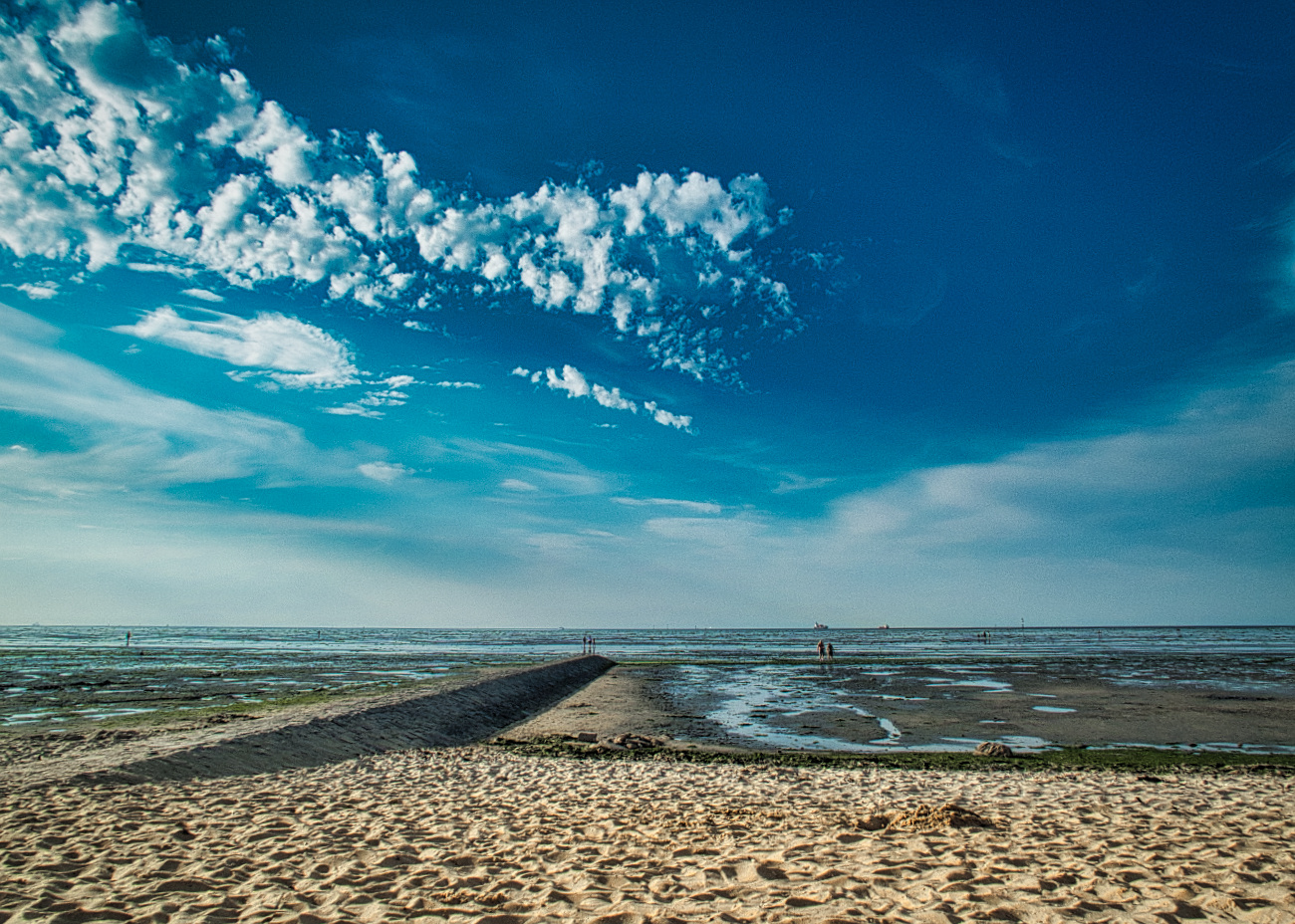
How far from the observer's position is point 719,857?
264 inches

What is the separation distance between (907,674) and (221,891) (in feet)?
126

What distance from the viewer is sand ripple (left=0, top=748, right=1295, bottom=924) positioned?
213 inches

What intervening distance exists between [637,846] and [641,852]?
22 centimetres

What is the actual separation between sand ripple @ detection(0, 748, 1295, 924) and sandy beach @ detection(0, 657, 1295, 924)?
32 mm

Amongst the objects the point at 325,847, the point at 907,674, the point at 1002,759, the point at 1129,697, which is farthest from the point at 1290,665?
the point at 325,847

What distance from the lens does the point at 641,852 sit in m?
6.89

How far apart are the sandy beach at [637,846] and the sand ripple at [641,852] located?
1.3 inches

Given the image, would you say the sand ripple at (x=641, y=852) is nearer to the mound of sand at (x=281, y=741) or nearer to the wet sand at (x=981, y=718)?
the mound of sand at (x=281, y=741)

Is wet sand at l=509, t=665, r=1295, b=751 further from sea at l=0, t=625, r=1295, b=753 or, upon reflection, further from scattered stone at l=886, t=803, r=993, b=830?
scattered stone at l=886, t=803, r=993, b=830

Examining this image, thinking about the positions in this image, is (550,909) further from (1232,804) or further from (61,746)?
(61,746)

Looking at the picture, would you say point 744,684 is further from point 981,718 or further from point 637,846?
point 637,846

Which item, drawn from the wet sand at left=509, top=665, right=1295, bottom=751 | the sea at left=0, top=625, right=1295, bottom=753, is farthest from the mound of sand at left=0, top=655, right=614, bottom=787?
the sea at left=0, top=625, right=1295, bottom=753

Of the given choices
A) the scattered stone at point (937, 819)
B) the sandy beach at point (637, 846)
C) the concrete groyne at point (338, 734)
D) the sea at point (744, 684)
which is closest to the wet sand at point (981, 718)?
the sea at point (744, 684)

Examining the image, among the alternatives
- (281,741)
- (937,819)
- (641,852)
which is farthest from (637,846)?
(281,741)
